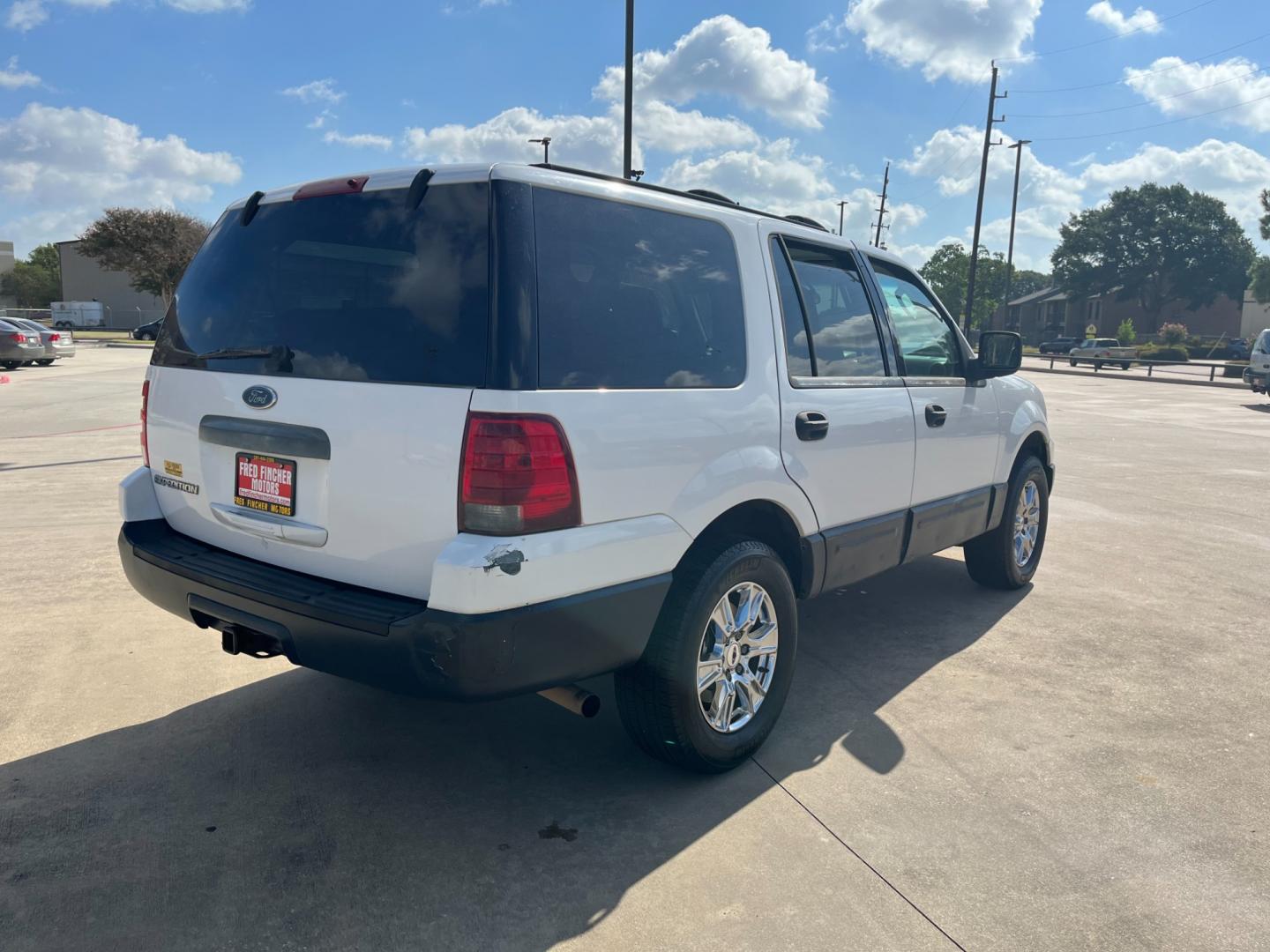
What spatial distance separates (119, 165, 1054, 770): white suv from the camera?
→ 8.52ft

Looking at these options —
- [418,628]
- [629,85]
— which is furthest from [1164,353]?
[418,628]

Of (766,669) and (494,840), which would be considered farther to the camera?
(766,669)

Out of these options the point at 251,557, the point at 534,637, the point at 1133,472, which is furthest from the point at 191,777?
the point at 1133,472

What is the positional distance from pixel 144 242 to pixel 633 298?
62382mm

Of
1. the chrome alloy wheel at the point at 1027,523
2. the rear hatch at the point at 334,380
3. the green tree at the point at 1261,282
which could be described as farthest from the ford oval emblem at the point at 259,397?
the green tree at the point at 1261,282

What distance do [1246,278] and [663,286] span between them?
90.4 metres

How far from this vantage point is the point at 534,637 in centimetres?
260

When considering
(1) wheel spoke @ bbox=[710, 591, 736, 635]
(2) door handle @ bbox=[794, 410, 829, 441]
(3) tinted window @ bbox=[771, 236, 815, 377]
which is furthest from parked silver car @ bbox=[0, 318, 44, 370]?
(1) wheel spoke @ bbox=[710, 591, 736, 635]

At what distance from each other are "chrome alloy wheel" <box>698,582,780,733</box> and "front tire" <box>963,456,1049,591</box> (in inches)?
104

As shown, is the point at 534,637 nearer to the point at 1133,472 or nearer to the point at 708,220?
the point at 708,220

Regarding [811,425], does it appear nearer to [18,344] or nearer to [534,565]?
[534,565]

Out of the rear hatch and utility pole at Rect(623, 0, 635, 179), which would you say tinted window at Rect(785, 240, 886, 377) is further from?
utility pole at Rect(623, 0, 635, 179)

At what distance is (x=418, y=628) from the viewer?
2.54m

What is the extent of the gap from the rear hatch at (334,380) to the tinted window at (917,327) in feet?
8.18
